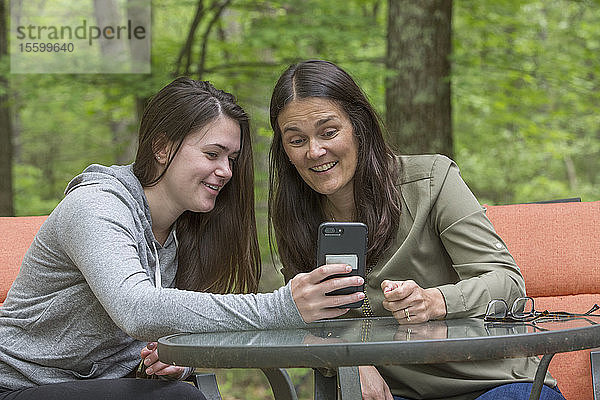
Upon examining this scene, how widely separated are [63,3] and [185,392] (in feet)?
25.5

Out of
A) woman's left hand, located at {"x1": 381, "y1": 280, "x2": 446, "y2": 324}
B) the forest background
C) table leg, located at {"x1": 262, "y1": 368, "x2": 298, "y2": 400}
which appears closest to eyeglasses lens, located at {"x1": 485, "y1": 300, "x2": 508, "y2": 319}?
woman's left hand, located at {"x1": 381, "y1": 280, "x2": 446, "y2": 324}

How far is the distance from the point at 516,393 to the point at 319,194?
817 mm

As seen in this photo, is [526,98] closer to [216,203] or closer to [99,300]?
[216,203]

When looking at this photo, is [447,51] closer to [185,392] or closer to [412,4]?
Answer: [412,4]

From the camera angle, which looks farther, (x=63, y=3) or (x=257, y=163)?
(x=63, y=3)

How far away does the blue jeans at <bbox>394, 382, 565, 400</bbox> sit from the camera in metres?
1.87

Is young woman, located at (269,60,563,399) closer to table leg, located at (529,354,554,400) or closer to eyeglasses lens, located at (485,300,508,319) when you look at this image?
eyeglasses lens, located at (485,300,508,319)

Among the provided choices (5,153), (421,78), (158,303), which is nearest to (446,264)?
(158,303)

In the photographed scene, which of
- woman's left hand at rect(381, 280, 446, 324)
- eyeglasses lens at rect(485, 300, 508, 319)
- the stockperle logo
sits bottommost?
eyeglasses lens at rect(485, 300, 508, 319)

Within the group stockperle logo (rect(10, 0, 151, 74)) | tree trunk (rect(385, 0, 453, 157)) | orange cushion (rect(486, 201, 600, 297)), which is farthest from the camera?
stockperle logo (rect(10, 0, 151, 74))

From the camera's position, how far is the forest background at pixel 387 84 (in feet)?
15.1

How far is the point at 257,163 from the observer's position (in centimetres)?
641

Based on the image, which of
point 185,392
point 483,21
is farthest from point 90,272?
point 483,21

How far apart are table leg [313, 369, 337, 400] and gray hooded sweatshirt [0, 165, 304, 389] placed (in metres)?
0.19
